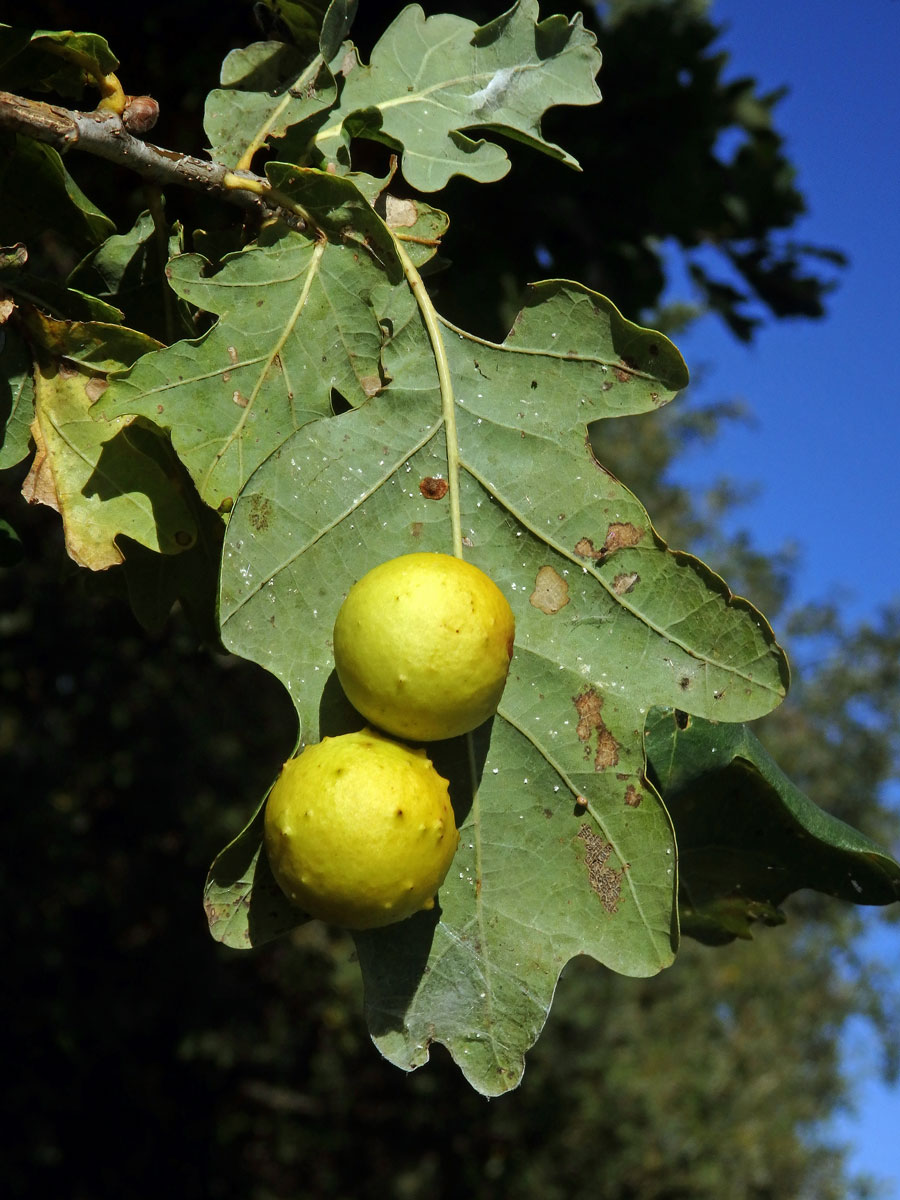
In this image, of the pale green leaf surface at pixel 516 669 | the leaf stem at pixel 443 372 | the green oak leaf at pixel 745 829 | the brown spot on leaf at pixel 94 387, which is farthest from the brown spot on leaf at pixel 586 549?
the brown spot on leaf at pixel 94 387

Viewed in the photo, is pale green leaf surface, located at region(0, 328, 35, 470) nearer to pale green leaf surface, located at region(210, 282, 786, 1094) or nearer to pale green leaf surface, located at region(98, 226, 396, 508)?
pale green leaf surface, located at region(98, 226, 396, 508)

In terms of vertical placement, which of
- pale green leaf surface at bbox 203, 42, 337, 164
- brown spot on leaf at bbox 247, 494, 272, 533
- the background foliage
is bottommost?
the background foliage

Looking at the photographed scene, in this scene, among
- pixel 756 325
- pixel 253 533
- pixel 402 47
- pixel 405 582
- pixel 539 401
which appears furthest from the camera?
pixel 756 325

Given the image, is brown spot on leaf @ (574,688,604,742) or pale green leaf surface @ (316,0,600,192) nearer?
brown spot on leaf @ (574,688,604,742)

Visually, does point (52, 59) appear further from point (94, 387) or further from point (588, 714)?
point (588, 714)

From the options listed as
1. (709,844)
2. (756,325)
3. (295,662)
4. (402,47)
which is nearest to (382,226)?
(402,47)

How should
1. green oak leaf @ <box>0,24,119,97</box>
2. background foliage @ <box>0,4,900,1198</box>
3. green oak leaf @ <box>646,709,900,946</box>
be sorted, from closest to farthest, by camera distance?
1. green oak leaf @ <box>0,24,119,97</box>
2. green oak leaf @ <box>646,709,900,946</box>
3. background foliage @ <box>0,4,900,1198</box>

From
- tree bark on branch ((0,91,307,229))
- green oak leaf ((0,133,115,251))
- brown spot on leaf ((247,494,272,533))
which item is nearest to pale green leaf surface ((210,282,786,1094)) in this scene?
brown spot on leaf ((247,494,272,533))

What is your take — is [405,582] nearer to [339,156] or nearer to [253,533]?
[253,533]

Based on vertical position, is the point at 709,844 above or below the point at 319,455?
below
